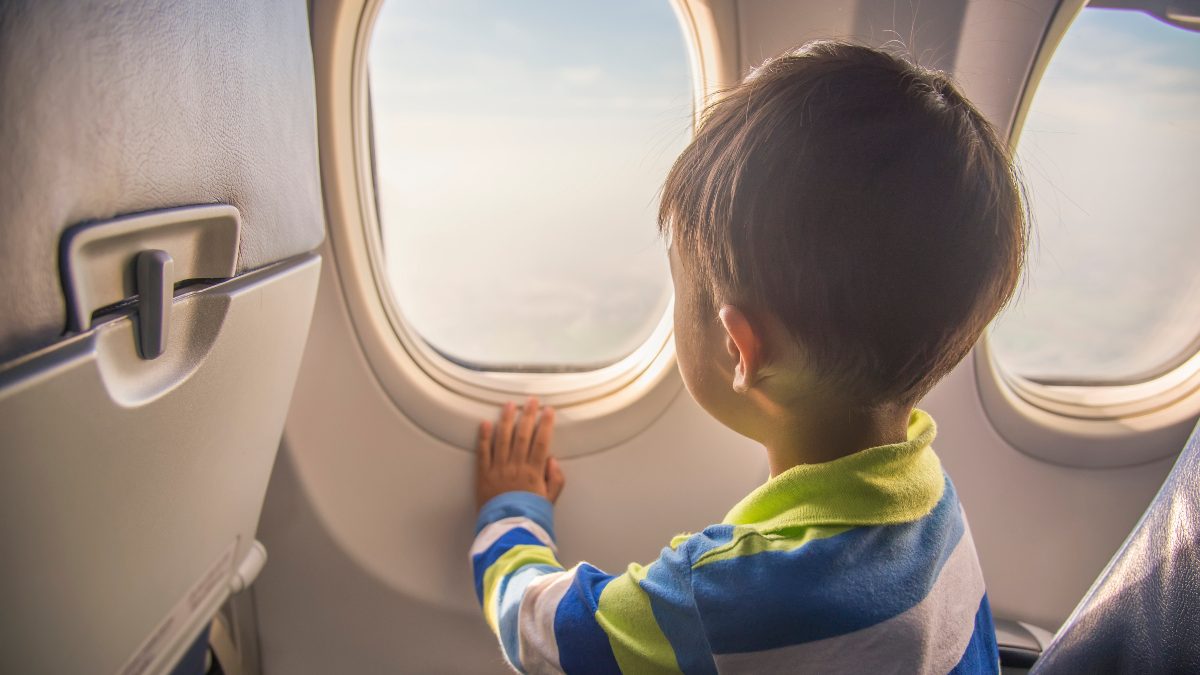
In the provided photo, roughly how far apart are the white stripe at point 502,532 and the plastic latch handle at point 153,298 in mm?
661

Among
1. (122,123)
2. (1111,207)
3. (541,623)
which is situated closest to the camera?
(122,123)

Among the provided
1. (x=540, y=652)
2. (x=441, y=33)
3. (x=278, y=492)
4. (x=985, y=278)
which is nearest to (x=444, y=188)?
(x=441, y=33)

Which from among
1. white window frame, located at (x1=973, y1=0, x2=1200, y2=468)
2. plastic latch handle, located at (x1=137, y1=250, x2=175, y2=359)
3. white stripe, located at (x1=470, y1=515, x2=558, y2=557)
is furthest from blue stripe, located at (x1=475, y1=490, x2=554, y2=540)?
white window frame, located at (x1=973, y1=0, x2=1200, y2=468)

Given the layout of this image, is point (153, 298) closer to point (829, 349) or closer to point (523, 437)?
point (829, 349)

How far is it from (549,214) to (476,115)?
0.21 metres

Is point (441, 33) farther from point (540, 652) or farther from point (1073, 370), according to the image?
point (1073, 370)

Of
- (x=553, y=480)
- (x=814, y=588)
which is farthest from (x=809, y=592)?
(x=553, y=480)

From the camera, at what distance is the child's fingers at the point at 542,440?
1401 mm

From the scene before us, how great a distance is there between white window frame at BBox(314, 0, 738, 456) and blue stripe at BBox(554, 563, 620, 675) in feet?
1.79

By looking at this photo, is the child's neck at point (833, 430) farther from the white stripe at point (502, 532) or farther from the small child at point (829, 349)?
the white stripe at point (502, 532)

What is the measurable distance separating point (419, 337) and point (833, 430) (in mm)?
848

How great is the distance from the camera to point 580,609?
87cm

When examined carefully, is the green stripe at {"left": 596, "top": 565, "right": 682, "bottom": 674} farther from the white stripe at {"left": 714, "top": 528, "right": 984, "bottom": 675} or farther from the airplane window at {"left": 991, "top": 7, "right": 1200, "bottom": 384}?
the airplane window at {"left": 991, "top": 7, "right": 1200, "bottom": 384}

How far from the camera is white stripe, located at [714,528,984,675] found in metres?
0.74
